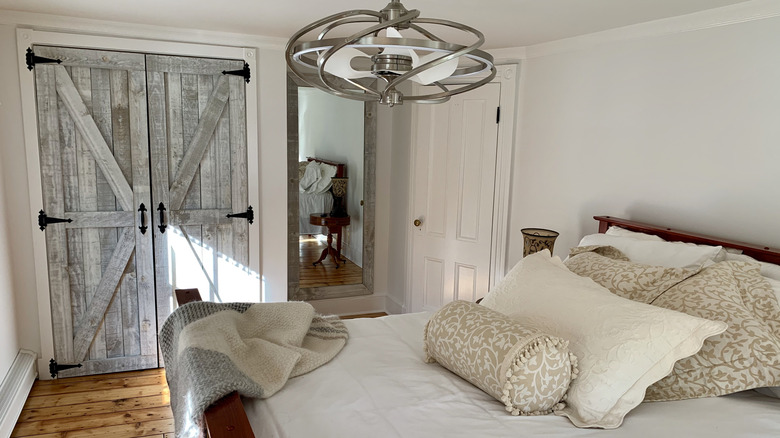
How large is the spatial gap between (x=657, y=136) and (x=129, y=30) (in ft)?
10.4

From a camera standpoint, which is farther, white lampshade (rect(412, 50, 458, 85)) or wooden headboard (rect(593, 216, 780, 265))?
wooden headboard (rect(593, 216, 780, 265))

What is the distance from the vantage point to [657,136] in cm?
A: 276

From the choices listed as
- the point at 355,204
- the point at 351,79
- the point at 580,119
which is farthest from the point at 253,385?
the point at 355,204

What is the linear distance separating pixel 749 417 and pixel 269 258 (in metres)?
2.95

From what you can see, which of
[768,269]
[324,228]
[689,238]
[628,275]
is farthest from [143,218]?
[768,269]

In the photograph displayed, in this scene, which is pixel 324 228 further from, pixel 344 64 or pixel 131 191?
pixel 344 64

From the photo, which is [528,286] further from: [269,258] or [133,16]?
[133,16]

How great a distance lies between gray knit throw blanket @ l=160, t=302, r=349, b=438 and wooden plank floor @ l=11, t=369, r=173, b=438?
118cm

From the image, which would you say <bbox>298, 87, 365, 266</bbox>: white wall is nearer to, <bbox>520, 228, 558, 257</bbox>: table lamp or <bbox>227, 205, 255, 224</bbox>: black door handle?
<bbox>227, 205, 255, 224</bbox>: black door handle

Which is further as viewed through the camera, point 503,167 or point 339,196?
point 339,196

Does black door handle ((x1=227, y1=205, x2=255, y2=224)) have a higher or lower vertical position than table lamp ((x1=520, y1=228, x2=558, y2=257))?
higher

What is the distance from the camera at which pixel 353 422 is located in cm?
151

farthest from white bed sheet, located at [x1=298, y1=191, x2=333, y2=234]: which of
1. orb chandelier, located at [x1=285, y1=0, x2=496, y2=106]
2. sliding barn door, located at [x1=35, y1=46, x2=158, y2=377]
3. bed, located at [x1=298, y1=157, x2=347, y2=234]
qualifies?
orb chandelier, located at [x1=285, y1=0, x2=496, y2=106]

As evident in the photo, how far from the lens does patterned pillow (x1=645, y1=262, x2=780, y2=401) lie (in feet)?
→ 5.45
